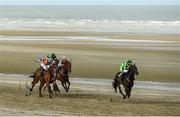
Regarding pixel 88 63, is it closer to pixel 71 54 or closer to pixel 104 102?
pixel 71 54

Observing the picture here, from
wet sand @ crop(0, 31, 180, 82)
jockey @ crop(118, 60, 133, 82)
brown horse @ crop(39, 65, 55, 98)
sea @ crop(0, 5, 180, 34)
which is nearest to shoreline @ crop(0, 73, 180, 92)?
wet sand @ crop(0, 31, 180, 82)

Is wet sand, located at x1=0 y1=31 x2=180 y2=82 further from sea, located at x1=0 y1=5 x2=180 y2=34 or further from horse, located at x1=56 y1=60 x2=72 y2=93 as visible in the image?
sea, located at x1=0 y1=5 x2=180 y2=34

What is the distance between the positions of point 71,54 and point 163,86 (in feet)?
42.3

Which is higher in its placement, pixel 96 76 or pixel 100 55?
pixel 100 55

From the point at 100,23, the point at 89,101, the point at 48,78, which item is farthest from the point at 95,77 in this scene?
the point at 100,23

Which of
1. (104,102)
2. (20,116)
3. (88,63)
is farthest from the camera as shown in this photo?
(88,63)

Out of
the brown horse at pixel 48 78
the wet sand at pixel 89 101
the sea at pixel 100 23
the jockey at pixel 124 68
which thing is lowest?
the wet sand at pixel 89 101

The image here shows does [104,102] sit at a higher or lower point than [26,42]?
lower

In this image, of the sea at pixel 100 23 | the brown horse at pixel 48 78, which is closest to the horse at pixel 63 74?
the brown horse at pixel 48 78

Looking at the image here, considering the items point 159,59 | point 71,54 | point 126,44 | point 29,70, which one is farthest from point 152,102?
point 126,44

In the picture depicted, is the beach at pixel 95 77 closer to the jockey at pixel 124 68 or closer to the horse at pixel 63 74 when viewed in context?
the horse at pixel 63 74

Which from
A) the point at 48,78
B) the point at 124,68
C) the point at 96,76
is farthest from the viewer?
the point at 96,76

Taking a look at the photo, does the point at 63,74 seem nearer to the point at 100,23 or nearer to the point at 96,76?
the point at 96,76

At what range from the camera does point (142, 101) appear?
19422mm
